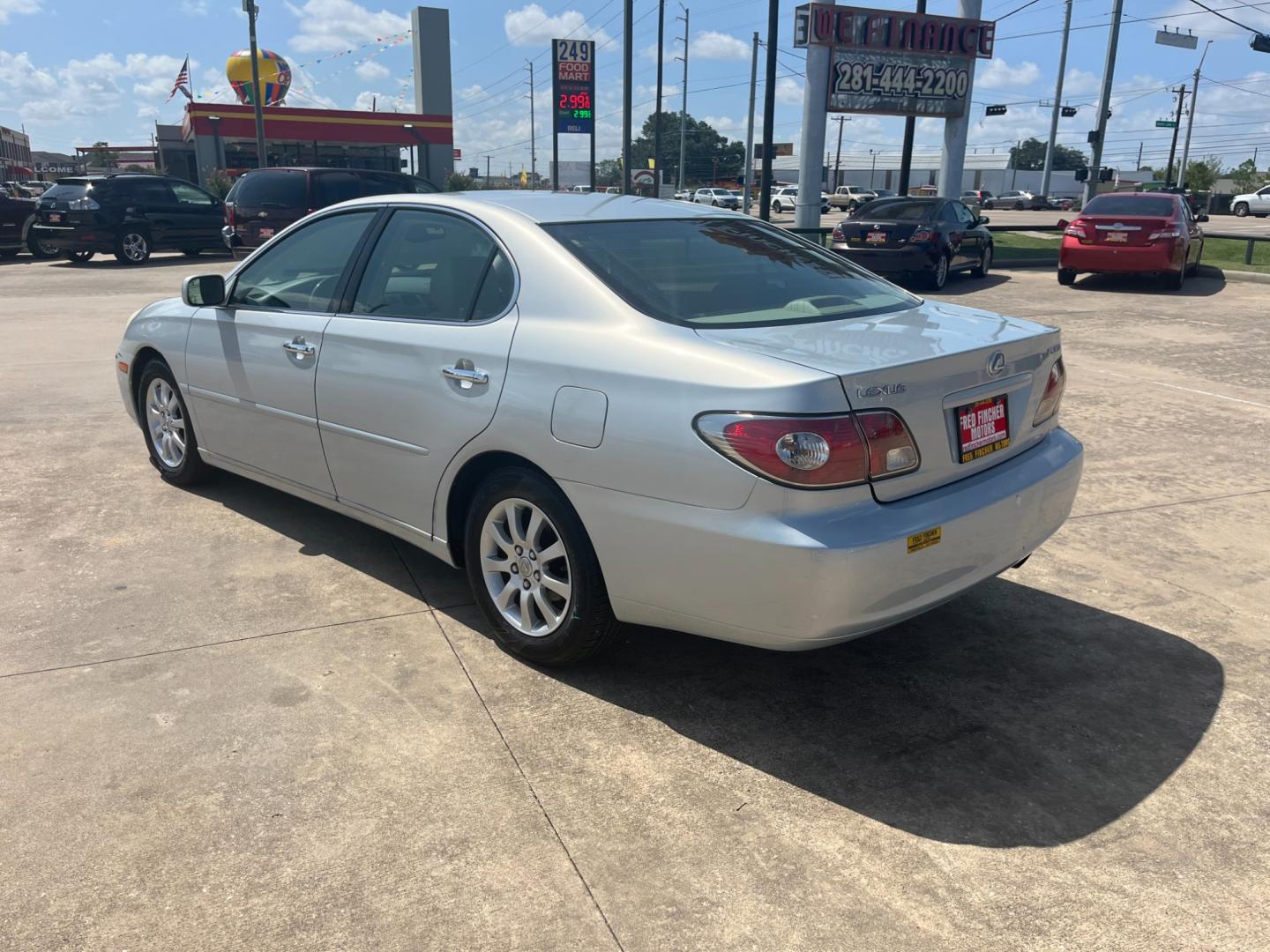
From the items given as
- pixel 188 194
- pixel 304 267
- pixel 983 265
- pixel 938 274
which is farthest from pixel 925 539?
pixel 188 194

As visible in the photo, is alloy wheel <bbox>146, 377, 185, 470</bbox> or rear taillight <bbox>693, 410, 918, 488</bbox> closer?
rear taillight <bbox>693, 410, 918, 488</bbox>

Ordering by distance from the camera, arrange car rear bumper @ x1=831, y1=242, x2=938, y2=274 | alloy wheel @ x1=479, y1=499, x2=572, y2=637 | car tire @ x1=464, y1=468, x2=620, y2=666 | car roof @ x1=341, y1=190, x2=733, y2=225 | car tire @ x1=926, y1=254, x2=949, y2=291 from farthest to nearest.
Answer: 1. car tire @ x1=926, y1=254, x2=949, y2=291
2. car rear bumper @ x1=831, y1=242, x2=938, y2=274
3. car roof @ x1=341, y1=190, x2=733, y2=225
4. alloy wheel @ x1=479, y1=499, x2=572, y2=637
5. car tire @ x1=464, y1=468, x2=620, y2=666

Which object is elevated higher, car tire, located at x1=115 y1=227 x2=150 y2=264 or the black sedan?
the black sedan

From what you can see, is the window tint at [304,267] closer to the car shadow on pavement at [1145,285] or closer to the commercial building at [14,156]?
the car shadow on pavement at [1145,285]

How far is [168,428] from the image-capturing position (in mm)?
5504

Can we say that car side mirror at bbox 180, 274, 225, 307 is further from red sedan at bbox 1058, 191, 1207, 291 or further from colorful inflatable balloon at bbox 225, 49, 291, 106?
colorful inflatable balloon at bbox 225, 49, 291, 106

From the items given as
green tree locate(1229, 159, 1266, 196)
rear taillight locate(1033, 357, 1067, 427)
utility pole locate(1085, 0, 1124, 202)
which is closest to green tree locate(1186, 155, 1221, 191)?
green tree locate(1229, 159, 1266, 196)

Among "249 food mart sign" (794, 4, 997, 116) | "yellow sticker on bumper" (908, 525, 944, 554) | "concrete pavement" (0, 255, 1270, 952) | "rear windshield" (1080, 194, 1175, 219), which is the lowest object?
"concrete pavement" (0, 255, 1270, 952)

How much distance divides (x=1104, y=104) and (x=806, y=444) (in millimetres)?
35187

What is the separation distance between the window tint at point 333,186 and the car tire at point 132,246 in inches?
234

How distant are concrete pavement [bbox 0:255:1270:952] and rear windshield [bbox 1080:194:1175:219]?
11906 millimetres

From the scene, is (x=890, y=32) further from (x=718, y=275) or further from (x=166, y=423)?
(x=718, y=275)

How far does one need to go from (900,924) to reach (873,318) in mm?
1992

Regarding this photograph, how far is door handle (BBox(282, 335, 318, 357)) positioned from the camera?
423cm
